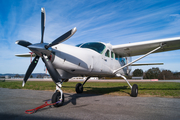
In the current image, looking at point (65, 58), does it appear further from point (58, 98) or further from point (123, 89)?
point (123, 89)

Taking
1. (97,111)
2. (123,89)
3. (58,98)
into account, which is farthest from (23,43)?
(123,89)

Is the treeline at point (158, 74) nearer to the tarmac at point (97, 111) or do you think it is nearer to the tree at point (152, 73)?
the tree at point (152, 73)

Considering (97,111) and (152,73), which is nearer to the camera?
(97,111)

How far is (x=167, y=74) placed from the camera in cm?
6981

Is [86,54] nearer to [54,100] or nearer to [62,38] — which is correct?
[62,38]

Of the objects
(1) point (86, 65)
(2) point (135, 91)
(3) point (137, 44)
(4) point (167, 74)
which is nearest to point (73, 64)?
(1) point (86, 65)

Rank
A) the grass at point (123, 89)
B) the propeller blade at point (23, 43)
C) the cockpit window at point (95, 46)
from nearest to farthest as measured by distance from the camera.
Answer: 1. the propeller blade at point (23, 43)
2. the cockpit window at point (95, 46)
3. the grass at point (123, 89)

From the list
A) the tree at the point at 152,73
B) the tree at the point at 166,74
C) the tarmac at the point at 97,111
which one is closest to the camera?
the tarmac at the point at 97,111

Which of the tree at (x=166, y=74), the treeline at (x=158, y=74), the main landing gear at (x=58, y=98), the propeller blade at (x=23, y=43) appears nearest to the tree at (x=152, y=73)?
the treeline at (x=158, y=74)

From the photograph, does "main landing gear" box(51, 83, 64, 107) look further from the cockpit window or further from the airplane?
the cockpit window

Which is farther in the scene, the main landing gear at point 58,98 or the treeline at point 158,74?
the treeline at point 158,74

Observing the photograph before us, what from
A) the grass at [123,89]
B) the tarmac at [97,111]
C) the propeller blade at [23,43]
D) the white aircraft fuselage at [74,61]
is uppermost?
the propeller blade at [23,43]

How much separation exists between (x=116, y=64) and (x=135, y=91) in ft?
7.80

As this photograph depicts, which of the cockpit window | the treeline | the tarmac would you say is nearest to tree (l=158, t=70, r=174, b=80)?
the treeline
